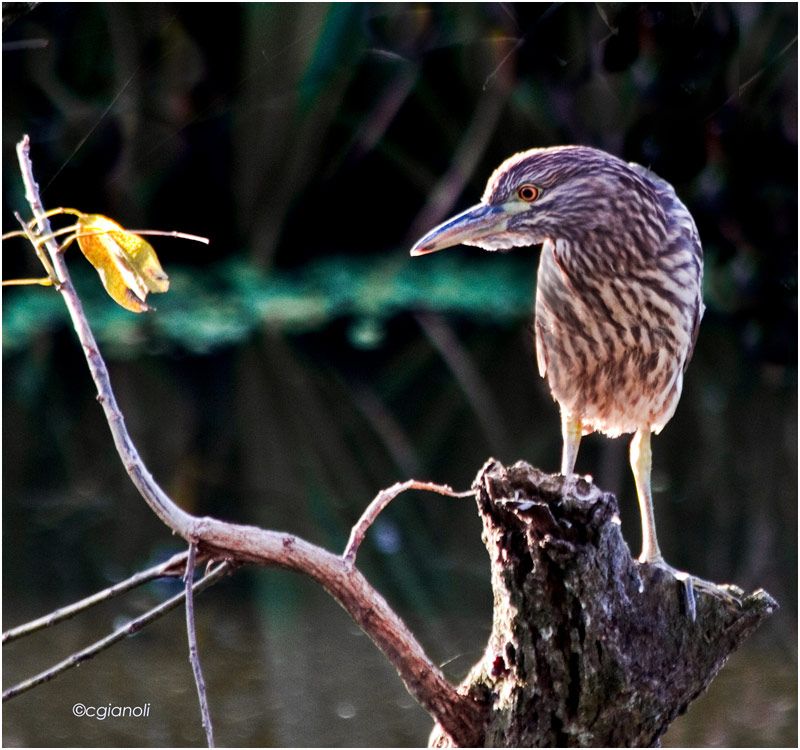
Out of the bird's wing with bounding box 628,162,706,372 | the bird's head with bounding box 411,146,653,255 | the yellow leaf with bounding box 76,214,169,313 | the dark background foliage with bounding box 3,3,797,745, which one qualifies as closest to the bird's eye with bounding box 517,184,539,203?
the bird's head with bounding box 411,146,653,255

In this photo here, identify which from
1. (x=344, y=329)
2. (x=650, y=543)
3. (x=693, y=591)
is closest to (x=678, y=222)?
(x=650, y=543)

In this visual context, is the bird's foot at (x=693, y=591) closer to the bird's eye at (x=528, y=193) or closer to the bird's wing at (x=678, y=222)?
the bird's wing at (x=678, y=222)

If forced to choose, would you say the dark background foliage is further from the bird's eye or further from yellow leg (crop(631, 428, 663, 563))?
yellow leg (crop(631, 428, 663, 563))

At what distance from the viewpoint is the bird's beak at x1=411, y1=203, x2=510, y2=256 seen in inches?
85.9

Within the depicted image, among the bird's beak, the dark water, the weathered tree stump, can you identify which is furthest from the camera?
the dark water

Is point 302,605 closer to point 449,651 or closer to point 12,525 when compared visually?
point 449,651

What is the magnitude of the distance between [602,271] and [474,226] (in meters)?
0.27

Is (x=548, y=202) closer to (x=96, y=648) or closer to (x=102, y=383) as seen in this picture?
(x=102, y=383)

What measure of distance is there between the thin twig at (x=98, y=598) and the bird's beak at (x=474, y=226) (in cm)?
70

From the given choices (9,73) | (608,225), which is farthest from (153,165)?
(608,225)

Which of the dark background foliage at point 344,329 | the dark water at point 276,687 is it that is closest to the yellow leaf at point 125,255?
the dark background foliage at point 344,329

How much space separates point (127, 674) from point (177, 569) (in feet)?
5.68

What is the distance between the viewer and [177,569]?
1767 millimetres

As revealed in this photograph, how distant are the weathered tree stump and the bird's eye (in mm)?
610
